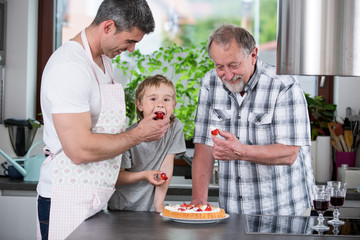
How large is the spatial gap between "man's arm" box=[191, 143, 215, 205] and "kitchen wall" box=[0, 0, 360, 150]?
166cm

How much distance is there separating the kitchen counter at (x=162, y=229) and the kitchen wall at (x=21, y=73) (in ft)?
6.33

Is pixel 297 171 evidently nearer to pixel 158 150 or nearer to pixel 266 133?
pixel 266 133

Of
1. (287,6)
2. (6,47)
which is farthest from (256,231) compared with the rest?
(6,47)

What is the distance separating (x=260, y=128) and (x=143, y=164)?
57 cm

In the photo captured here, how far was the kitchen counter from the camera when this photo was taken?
6.30ft

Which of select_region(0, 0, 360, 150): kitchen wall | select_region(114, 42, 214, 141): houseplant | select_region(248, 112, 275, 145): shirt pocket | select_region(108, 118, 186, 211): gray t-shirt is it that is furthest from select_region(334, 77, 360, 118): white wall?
select_region(108, 118, 186, 211): gray t-shirt

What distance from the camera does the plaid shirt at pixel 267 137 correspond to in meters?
2.58

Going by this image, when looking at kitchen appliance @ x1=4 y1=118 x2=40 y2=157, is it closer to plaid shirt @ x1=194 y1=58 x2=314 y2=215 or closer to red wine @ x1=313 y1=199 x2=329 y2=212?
plaid shirt @ x1=194 y1=58 x2=314 y2=215

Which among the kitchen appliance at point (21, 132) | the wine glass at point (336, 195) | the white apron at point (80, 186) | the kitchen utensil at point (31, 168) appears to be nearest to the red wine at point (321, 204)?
the wine glass at point (336, 195)

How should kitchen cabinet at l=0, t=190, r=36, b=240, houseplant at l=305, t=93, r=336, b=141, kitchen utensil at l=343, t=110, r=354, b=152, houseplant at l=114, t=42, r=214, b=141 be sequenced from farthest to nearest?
houseplant at l=114, t=42, r=214, b=141
houseplant at l=305, t=93, r=336, b=141
kitchen utensil at l=343, t=110, r=354, b=152
kitchen cabinet at l=0, t=190, r=36, b=240

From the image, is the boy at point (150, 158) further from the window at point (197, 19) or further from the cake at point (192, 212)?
the window at point (197, 19)

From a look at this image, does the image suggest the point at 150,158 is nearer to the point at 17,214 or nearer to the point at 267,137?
the point at 267,137

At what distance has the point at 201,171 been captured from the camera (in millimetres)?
2664

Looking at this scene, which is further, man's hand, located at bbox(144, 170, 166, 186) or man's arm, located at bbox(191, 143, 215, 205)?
man's arm, located at bbox(191, 143, 215, 205)
